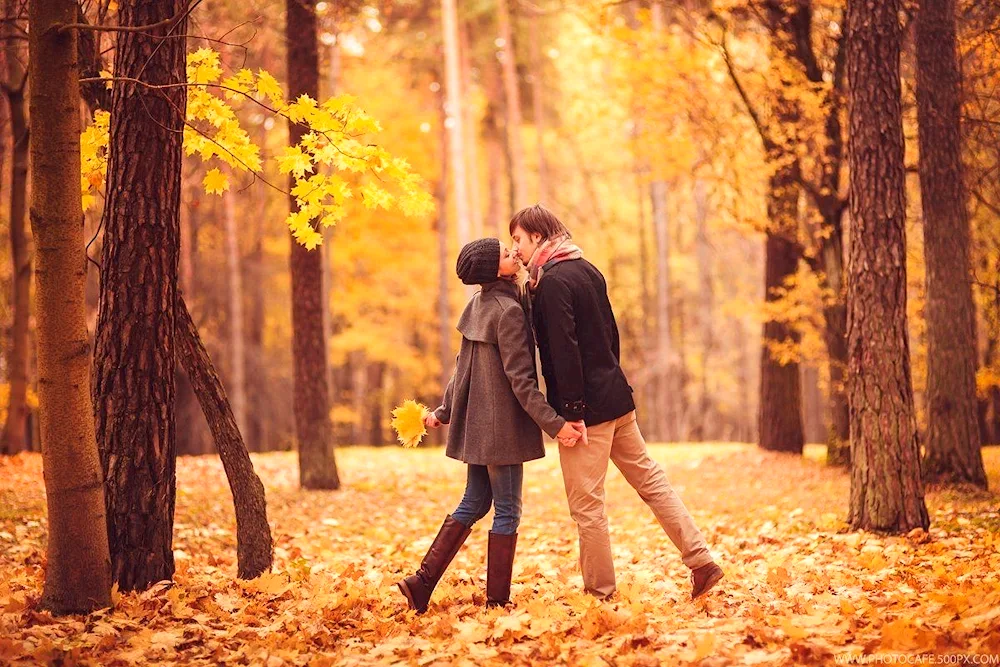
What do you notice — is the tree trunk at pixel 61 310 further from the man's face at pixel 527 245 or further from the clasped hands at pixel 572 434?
the clasped hands at pixel 572 434

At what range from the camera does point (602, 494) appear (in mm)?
4992

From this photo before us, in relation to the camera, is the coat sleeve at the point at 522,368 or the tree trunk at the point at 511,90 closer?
the coat sleeve at the point at 522,368

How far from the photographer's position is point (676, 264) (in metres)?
29.0

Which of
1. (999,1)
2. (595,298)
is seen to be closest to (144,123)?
→ (595,298)

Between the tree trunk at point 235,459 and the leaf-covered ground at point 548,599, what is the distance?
18 cm

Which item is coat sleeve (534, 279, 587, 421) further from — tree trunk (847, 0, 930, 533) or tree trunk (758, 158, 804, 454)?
tree trunk (758, 158, 804, 454)

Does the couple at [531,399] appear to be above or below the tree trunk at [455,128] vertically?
below

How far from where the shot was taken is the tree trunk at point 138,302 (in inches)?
200

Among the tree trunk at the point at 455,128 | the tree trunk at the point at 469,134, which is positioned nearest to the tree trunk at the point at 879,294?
the tree trunk at the point at 455,128

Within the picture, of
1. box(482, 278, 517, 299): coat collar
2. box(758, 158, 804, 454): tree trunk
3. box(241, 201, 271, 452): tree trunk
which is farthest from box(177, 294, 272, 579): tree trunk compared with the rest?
box(241, 201, 271, 452): tree trunk

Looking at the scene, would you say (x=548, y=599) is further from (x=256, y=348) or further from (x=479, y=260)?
(x=256, y=348)

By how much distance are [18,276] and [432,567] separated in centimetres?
986

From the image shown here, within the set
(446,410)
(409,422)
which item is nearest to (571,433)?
(446,410)

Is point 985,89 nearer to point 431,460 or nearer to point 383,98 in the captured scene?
point 431,460
